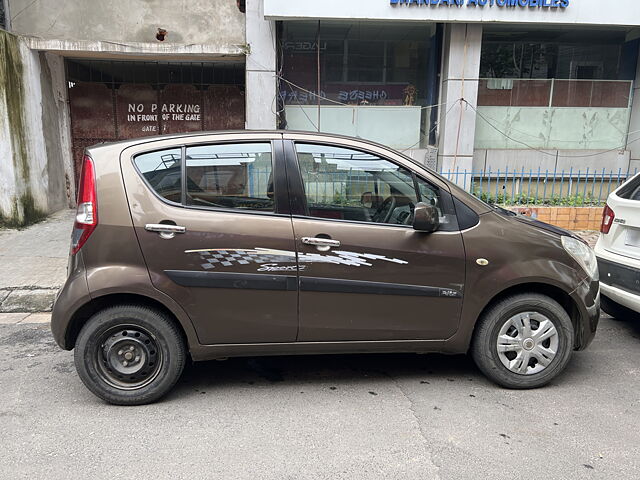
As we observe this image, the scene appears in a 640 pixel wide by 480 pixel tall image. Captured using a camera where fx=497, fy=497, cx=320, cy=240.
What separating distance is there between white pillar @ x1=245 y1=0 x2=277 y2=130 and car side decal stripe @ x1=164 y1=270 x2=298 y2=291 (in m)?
5.86

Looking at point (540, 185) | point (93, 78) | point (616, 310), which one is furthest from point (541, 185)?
point (93, 78)

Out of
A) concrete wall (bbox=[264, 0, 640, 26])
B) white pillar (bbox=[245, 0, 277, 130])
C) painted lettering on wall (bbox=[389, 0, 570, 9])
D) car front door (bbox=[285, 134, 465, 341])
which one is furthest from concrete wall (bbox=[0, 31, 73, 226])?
car front door (bbox=[285, 134, 465, 341])

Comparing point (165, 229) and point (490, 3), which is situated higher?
point (490, 3)

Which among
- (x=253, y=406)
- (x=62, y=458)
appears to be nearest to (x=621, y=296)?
(x=253, y=406)

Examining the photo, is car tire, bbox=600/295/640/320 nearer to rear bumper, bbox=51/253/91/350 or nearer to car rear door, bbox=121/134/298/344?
car rear door, bbox=121/134/298/344

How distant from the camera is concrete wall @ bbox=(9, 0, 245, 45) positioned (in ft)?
27.7

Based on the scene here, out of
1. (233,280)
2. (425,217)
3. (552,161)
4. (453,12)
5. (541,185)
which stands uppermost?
(453,12)

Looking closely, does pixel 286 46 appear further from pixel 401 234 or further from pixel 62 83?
pixel 401 234

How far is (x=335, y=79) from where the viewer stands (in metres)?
10.0

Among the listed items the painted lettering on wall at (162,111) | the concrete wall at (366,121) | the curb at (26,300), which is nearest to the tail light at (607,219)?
the concrete wall at (366,121)

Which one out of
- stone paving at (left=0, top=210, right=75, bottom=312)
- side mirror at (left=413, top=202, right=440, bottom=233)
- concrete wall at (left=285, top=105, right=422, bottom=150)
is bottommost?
stone paving at (left=0, top=210, right=75, bottom=312)

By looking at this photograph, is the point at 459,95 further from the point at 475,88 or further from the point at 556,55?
the point at 556,55

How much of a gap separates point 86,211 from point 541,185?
875 cm

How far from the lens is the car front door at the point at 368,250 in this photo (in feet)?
11.0
